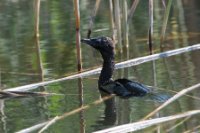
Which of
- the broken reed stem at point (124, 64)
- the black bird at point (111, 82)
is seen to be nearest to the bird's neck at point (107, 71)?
the black bird at point (111, 82)

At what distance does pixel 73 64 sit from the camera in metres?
10.1

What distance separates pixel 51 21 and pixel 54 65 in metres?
4.03

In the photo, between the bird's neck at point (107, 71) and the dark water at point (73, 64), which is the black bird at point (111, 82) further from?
the dark water at point (73, 64)

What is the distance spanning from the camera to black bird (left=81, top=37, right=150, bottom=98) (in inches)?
317

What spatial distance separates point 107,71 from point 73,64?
139 cm

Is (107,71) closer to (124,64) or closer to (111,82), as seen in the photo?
(111,82)

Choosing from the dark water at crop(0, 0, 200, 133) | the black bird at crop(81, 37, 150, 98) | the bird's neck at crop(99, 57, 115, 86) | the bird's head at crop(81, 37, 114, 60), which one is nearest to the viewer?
the dark water at crop(0, 0, 200, 133)

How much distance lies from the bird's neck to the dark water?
20 cm

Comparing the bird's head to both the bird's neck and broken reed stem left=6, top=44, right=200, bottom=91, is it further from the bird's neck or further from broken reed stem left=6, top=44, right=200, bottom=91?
broken reed stem left=6, top=44, right=200, bottom=91

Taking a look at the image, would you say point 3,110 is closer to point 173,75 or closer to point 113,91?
point 113,91

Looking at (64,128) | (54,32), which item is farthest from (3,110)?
(54,32)

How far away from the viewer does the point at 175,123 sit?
6.50 meters

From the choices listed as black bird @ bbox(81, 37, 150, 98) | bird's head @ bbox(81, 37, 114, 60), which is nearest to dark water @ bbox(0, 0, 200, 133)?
black bird @ bbox(81, 37, 150, 98)

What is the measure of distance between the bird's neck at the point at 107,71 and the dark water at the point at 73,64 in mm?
199
